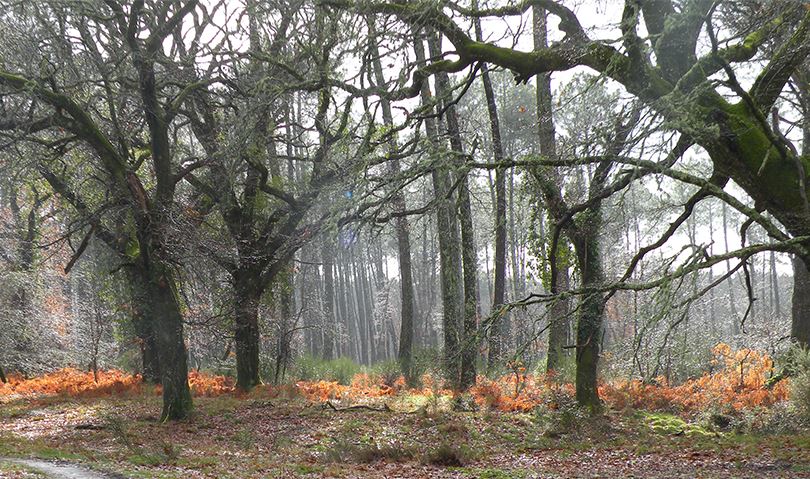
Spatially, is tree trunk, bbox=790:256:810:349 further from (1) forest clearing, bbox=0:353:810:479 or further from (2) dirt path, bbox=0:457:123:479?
(2) dirt path, bbox=0:457:123:479

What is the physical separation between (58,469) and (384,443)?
4.25 m

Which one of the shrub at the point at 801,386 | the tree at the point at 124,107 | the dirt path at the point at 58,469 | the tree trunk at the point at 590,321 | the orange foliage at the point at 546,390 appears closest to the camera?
the dirt path at the point at 58,469

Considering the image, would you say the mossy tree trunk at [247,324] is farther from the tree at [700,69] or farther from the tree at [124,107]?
the tree at [700,69]

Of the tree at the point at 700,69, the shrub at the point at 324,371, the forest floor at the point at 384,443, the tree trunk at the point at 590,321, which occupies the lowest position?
the forest floor at the point at 384,443

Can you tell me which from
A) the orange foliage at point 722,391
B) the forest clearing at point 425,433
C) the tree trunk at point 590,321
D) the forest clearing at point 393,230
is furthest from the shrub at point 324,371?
the tree trunk at point 590,321

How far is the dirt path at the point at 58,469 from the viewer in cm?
615

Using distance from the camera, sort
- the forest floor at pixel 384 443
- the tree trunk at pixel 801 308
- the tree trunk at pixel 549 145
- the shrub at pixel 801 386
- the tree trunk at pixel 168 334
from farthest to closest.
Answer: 1. the tree trunk at pixel 801 308
2. the tree trunk at pixel 168 334
3. the tree trunk at pixel 549 145
4. the shrub at pixel 801 386
5. the forest floor at pixel 384 443

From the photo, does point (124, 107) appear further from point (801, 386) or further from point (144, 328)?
point (801, 386)

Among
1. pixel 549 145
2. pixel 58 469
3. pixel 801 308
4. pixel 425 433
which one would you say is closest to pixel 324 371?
pixel 425 433

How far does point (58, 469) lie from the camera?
6.55 meters

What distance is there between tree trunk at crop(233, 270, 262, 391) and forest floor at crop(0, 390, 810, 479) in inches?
62.4

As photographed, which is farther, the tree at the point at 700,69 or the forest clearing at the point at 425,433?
the forest clearing at the point at 425,433

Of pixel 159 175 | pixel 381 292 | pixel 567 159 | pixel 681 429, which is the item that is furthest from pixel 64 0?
pixel 381 292

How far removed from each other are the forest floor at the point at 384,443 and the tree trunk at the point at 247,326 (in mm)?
1586
